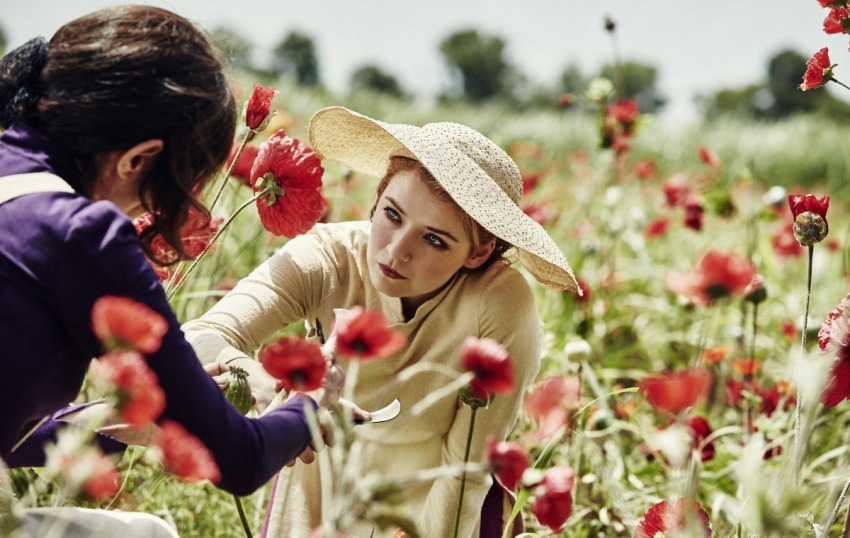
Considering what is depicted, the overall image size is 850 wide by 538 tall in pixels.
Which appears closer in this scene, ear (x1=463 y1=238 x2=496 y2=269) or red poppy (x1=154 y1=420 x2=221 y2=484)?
red poppy (x1=154 y1=420 x2=221 y2=484)

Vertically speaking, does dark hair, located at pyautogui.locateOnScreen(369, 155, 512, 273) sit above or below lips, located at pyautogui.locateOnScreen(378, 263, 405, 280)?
above

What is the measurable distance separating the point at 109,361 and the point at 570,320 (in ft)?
6.50

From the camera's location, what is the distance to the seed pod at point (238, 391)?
99 cm

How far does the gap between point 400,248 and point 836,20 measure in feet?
2.19

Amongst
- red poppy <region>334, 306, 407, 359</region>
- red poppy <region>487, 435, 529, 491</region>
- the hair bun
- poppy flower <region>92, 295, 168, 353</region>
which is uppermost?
the hair bun

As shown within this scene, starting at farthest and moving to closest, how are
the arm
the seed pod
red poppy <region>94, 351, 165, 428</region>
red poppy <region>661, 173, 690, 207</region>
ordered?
red poppy <region>661, 173, 690, 207</region> → the arm → the seed pod → red poppy <region>94, 351, 165, 428</region>

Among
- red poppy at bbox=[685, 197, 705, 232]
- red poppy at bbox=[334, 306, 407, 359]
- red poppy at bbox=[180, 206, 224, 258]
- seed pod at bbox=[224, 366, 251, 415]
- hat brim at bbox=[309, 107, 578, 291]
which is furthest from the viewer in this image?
red poppy at bbox=[685, 197, 705, 232]

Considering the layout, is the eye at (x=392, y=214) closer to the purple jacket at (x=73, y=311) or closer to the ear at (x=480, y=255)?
the ear at (x=480, y=255)

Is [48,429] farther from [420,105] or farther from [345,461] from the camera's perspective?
[420,105]

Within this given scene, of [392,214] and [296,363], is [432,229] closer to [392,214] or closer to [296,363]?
[392,214]

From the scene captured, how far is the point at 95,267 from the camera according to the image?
2.60 feet

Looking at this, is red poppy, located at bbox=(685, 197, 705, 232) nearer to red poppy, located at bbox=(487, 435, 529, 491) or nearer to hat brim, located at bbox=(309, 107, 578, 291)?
hat brim, located at bbox=(309, 107, 578, 291)

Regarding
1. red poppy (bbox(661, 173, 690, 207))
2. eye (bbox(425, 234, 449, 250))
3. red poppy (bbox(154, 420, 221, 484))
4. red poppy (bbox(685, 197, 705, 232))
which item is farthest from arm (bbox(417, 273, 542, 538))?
red poppy (bbox(661, 173, 690, 207))

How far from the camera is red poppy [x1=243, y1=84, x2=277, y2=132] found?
4.10 feet
